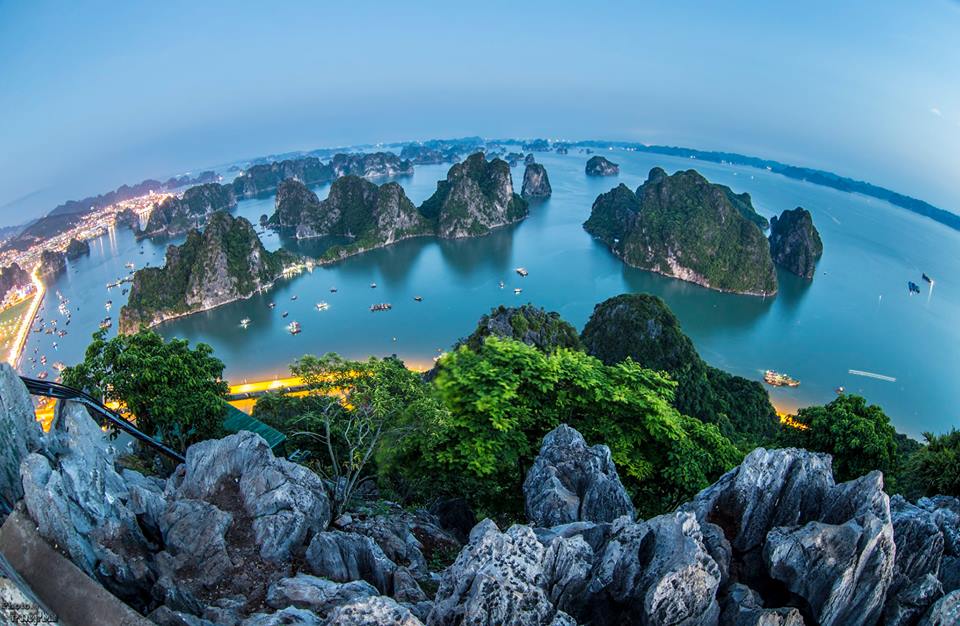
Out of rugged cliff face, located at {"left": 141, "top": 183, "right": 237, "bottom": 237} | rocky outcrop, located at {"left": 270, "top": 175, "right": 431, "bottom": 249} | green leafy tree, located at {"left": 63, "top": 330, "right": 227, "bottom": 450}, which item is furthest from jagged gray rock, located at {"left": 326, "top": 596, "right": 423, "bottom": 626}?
rugged cliff face, located at {"left": 141, "top": 183, "right": 237, "bottom": 237}

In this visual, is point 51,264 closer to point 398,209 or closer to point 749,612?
point 398,209

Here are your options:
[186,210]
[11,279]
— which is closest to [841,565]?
[11,279]

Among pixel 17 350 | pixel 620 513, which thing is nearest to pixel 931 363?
pixel 620 513

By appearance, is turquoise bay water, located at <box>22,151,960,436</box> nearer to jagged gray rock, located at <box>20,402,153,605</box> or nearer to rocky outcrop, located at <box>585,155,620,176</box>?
jagged gray rock, located at <box>20,402,153,605</box>

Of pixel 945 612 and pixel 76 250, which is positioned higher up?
pixel 945 612

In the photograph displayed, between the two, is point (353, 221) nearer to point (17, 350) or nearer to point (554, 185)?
point (17, 350)

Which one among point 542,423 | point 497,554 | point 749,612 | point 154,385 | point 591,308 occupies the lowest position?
point 591,308
